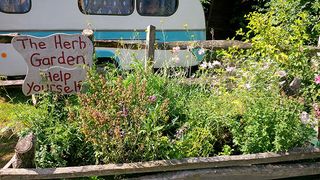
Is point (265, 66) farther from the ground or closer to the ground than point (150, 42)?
closer to the ground

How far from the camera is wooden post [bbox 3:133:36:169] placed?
3.16 meters

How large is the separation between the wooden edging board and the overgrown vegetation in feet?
0.32

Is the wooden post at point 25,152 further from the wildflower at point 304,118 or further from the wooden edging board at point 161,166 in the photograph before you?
the wildflower at point 304,118

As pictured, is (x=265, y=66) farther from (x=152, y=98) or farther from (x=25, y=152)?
(x=25, y=152)

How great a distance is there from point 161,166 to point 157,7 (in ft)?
15.4

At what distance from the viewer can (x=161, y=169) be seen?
341 cm

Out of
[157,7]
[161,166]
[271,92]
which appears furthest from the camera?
[157,7]

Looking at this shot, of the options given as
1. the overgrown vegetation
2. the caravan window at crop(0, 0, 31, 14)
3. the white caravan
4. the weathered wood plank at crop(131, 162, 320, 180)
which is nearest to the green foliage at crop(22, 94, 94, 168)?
the overgrown vegetation

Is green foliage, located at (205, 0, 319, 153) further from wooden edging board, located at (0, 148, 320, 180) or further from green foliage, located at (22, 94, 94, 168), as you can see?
green foliage, located at (22, 94, 94, 168)

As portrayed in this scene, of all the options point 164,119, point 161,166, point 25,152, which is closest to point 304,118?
point 164,119

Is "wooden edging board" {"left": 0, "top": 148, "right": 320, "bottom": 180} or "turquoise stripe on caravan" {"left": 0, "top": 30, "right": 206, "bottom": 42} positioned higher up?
"turquoise stripe on caravan" {"left": 0, "top": 30, "right": 206, "bottom": 42}

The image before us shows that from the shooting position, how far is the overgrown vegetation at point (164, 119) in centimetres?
343

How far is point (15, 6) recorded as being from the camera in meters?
6.51

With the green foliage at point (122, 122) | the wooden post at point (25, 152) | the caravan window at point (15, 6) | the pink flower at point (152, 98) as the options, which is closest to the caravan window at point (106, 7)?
the caravan window at point (15, 6)
